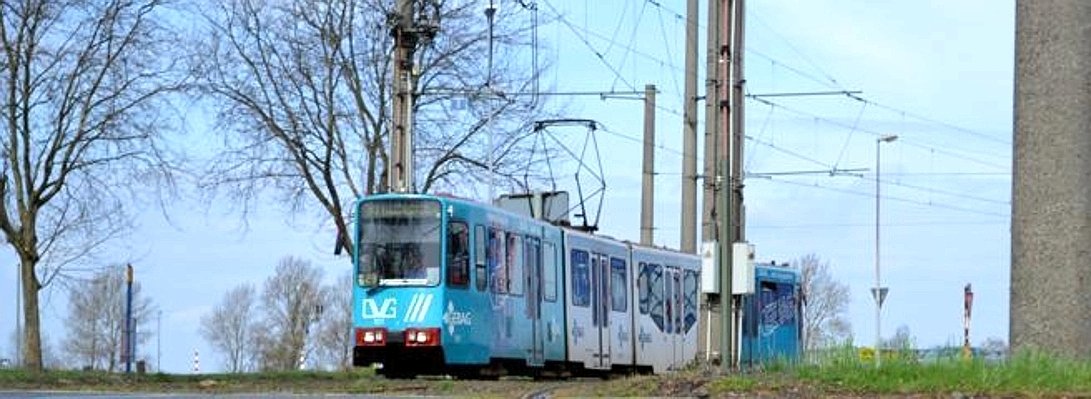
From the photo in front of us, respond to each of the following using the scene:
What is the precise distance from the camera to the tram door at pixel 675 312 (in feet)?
119

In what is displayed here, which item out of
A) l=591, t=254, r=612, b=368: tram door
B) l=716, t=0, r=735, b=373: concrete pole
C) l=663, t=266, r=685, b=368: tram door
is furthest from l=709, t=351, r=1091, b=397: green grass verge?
l=663, t=266, r=685, b=368: tram door

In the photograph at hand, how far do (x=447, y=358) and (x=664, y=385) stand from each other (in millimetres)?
8073

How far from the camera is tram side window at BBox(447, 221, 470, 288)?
1006 inches

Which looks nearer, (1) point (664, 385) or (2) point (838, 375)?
(2) point (838, 375)

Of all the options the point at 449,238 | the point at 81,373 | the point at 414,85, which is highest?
the point at 414,85

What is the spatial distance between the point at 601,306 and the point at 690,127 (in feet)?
20.9

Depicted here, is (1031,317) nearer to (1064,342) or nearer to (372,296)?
(1064,342)

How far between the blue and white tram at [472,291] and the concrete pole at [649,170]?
9.68 meters

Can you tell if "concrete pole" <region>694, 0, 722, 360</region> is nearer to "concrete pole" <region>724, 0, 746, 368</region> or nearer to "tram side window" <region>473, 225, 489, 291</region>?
"concrete pole" <region>724, 0, 746, 368</region>

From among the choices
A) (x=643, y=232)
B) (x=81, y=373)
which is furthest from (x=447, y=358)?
(x=643, y=232)

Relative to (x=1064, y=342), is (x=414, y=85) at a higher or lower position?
higher

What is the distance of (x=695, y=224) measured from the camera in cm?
3853

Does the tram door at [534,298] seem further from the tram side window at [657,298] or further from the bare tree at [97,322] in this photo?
the bare tree at [97,322]

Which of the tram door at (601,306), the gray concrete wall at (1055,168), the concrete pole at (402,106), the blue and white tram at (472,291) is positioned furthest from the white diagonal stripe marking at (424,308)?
the gray concrete wall at (1055,168)
